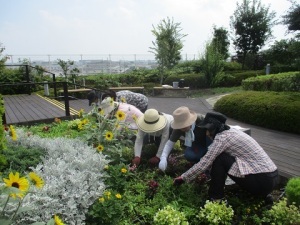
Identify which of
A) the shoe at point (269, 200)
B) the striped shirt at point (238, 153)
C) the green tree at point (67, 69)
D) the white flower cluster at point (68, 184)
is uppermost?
the green tree at point (67, 69)

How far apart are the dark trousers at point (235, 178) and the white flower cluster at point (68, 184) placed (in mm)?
1046

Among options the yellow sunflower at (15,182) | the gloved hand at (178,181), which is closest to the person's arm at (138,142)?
the gloved hand at (178,181)

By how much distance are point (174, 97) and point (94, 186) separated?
1079cm

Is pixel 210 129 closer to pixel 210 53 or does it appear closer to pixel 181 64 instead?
pixel 210 53

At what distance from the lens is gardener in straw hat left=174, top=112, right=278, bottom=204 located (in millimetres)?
2523

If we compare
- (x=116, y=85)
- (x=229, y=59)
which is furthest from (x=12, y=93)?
(x=229, y=59)

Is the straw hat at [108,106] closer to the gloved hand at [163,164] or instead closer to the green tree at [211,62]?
the gloved hand at [163,164]

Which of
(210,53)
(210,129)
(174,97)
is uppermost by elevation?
(210,53)

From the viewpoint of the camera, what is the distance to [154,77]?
16.5 metres

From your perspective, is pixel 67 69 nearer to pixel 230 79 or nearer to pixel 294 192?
pixel 230 79

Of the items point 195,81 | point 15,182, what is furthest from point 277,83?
point 15,182

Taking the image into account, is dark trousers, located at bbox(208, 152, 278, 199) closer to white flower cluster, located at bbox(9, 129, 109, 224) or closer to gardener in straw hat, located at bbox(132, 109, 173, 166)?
gardener in straw hat, located at bbox(132, 109, 173, 166)

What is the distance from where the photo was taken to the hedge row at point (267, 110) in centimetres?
587

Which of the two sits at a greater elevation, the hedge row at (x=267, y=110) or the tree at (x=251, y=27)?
the tree at (x=251, y=27)
